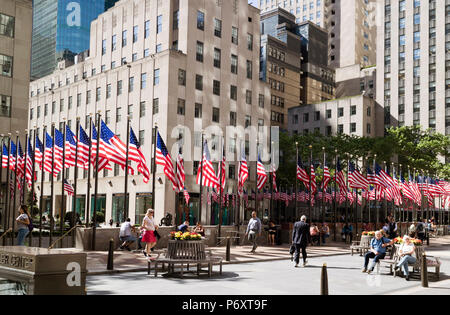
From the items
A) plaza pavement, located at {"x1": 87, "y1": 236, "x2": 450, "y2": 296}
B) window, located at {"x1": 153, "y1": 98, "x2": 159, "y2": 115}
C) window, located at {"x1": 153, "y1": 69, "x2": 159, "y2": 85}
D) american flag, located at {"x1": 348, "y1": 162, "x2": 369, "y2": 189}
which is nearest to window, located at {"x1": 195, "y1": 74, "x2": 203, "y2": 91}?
window, located at {"x1": 153, "y1": 69, "x2": 159, "y2": 85}

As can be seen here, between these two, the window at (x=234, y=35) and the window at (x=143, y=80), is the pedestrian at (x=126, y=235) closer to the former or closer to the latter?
the window at (x=143, y=80)

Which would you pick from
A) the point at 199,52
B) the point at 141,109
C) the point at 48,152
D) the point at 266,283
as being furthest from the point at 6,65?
the point at 266,283

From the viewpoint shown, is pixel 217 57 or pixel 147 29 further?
pixel 147 29

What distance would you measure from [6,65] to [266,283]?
118 ft

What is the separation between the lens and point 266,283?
15234 mm

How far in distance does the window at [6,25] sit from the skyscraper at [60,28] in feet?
293

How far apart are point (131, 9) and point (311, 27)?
63.3m

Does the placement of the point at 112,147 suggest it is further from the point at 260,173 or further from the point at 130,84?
the point at 130,84

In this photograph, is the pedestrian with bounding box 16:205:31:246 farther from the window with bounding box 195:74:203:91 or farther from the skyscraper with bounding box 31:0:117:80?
the skyscraper with bounding box 31:0:117:80

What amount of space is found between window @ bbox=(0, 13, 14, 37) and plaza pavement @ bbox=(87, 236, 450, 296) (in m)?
33.4

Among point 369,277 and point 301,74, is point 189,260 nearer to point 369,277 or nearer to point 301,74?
point 369,277

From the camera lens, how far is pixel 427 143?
6600cm
